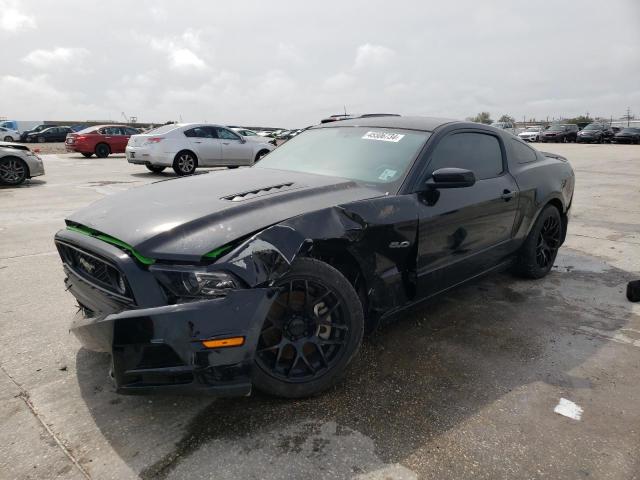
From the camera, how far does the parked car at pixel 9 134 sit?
35272mm

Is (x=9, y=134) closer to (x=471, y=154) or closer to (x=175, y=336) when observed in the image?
(x=471, y=154)

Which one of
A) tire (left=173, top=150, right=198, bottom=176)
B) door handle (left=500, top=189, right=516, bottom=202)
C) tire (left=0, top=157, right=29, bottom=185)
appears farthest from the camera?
tire (left=173, top=150, right=198, bottom=176)

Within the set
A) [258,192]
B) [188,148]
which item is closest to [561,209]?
[258,192]

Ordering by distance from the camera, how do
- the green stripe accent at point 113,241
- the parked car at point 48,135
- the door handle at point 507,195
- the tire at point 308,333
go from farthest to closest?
1. the parked car at point 48,135
2. the door handle at point 507,195
3. the tire at point 308,333
4. the green stripe accent at point 113,241

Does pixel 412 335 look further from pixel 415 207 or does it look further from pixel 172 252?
pixel 172 252

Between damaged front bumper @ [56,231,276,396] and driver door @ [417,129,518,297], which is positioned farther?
driver door @ [417,129,518,297]

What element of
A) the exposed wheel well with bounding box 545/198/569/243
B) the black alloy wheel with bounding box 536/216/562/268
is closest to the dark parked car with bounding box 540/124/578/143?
the exposed wheel well with bounding box 545/198/569/243

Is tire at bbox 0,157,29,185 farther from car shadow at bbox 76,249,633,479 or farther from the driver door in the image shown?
the driver door

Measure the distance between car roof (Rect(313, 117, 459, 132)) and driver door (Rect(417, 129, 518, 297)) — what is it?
0.16 metres

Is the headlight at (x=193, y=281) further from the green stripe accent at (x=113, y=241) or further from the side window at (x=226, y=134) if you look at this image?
the side window at (x=226, y=134)

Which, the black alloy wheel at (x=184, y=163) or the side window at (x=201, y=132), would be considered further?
the side window at (x=201, y=132)

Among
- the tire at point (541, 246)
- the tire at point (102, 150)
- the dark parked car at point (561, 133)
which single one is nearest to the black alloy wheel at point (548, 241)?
the tire at point (541, 246)

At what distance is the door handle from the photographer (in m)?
3.83

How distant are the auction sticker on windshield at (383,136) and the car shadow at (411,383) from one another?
137 centimetres
